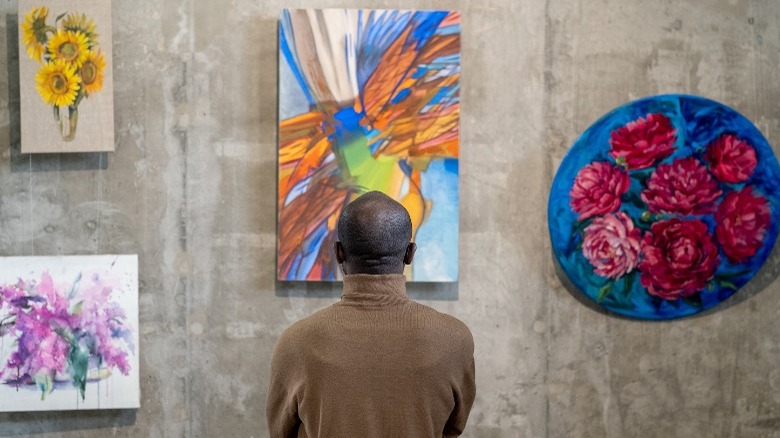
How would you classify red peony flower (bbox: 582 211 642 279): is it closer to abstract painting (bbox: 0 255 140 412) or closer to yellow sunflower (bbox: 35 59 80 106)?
abstract painting (bbox: 0 255 140 412)

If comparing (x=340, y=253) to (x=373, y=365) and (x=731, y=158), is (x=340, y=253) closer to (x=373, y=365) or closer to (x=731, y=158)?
(x=373, y=365)

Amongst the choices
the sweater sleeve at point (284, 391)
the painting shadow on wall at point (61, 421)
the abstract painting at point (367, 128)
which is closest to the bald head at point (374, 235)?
the sweater sleeve at point (284, 391)

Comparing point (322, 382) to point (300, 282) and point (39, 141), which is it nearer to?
point (300, 282)

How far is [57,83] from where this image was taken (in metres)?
3.43

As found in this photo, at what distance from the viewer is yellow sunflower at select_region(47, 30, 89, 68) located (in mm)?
3420

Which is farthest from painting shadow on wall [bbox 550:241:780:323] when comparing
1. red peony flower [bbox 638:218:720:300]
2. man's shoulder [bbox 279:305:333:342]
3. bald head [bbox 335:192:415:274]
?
man's shoulder [bbox 279:305:333:342]

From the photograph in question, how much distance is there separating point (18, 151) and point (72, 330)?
28.4 inches

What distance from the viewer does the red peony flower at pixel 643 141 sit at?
3.54 metres

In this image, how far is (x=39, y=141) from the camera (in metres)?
3.42

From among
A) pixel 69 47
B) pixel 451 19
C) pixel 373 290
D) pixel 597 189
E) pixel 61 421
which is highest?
pixel 451 19

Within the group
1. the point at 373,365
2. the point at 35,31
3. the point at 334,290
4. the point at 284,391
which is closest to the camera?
the point at 373,365

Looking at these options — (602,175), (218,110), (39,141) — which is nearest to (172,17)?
(218,110)

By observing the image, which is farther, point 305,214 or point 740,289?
point 740,289

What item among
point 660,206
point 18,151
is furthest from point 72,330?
point 660,206
